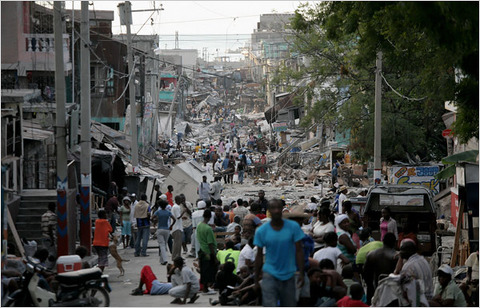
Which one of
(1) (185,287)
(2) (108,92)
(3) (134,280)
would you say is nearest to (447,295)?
(1) (185,287)

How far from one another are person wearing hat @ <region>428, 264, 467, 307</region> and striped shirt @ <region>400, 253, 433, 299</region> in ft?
0.50

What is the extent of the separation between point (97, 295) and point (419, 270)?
4573 millimetres

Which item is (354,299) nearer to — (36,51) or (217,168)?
(36,51)

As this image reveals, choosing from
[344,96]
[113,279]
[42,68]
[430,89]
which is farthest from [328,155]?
[113,279]

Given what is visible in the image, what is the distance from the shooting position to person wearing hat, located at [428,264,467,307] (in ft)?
38.2

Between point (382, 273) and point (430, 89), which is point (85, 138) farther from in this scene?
point (382, 273)

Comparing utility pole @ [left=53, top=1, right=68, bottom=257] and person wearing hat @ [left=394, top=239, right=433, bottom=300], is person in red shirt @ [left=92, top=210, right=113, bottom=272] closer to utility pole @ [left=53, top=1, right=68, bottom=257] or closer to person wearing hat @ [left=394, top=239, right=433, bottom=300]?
utility pole @ [left=53, top=1, right=68, bottom=257]

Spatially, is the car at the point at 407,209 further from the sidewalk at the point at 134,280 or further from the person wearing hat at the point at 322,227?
the person wearing hat at the point at 322,227

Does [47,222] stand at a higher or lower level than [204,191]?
higher

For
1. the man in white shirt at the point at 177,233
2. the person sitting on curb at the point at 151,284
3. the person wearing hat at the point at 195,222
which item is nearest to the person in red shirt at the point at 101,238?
the man in white shirt at the point at 177,233

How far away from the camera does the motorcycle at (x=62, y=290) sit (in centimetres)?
1182

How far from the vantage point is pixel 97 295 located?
12.4 meters

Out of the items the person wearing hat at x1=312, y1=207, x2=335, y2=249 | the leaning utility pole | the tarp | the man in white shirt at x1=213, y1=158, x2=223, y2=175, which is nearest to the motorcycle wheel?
the person wearing hat at x1=312, y1=207, x2=335, y2=249

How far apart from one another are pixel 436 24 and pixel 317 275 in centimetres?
354
